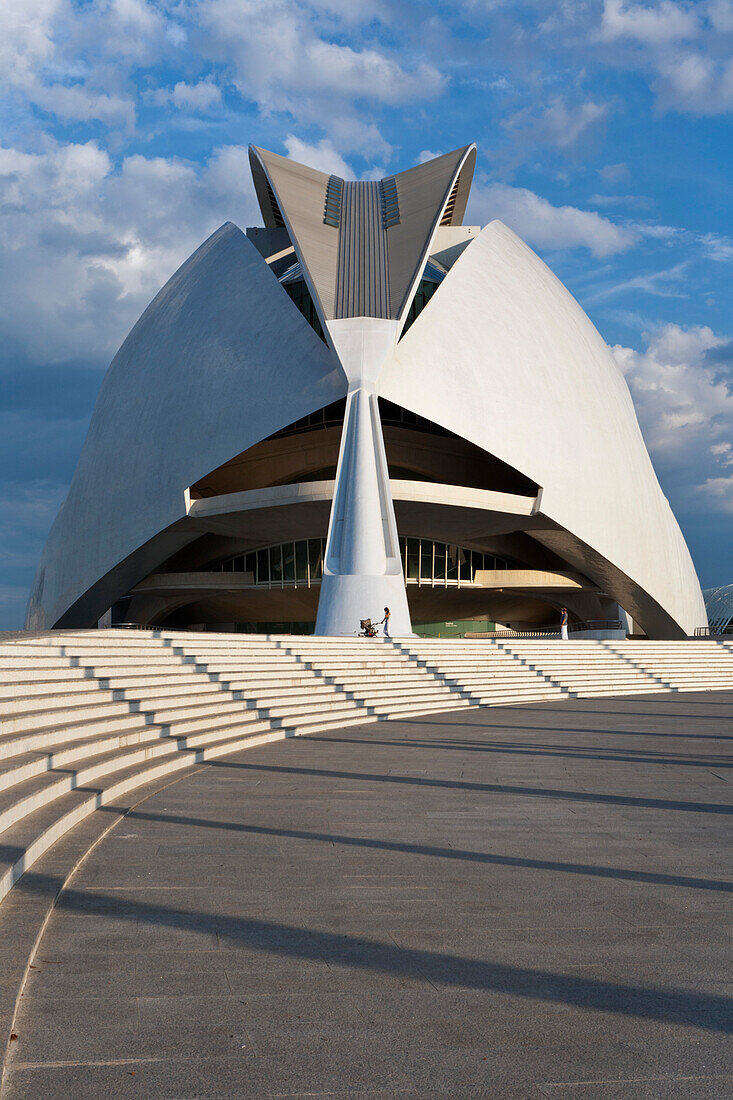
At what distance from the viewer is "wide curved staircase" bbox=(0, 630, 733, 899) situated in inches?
258

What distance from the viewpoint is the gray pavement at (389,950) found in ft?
9.61

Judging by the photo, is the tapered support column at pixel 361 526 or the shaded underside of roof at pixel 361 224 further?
the shaded underside of roof at pixel 361 224

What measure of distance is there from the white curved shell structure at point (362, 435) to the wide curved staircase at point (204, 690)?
5057 millimetres

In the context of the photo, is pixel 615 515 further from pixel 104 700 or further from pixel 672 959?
pixel 672 959

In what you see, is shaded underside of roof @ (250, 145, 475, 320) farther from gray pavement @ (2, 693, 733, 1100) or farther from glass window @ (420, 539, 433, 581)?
gray pavement @ (2, 693, 733, 1100)

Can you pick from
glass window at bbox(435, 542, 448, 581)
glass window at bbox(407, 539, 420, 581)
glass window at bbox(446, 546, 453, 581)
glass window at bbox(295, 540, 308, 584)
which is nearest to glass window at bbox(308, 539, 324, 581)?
glass window at bbox(295, 540, 308, 584)

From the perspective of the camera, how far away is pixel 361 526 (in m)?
23.0

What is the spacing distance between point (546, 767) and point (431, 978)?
6025mm

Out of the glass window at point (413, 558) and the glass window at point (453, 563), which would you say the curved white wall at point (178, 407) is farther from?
the glass window at point (453, 563)

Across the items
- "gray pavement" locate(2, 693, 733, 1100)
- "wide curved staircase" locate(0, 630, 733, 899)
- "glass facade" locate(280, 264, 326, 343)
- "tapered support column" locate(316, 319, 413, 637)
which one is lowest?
"gray pavement" locate(2, 693, 733, 1100)

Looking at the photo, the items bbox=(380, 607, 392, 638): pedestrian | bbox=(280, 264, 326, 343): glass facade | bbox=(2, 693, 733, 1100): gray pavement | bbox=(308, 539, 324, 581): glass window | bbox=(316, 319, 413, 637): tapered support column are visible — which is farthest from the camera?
bbox=(308, 539, 324, 581): glass window

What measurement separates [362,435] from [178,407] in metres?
8.77

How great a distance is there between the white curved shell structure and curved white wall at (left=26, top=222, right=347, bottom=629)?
0.30 feet

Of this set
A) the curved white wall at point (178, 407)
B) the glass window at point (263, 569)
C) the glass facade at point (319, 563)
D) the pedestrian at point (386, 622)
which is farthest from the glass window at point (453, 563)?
the pedestrian at point (386, 622)
